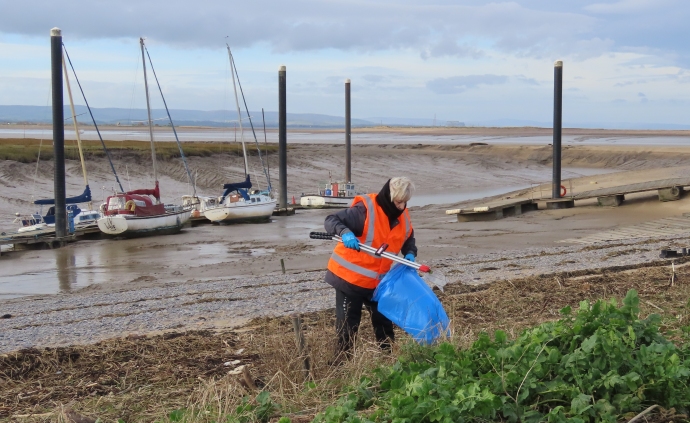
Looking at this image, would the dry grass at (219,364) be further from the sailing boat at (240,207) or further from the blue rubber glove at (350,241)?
the sailing boat at (240,207)

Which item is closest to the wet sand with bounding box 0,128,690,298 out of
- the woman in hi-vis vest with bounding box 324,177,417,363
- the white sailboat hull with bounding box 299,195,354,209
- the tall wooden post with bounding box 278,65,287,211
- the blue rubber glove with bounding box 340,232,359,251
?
the tall wooden post with bounding box 278,65,287,211

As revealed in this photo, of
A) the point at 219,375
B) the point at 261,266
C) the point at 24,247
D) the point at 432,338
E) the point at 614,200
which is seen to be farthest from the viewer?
the point at 614,200

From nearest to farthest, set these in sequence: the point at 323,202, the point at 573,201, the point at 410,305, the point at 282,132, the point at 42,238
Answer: the point at 410,305 < the point at 42,238 < the point at 573,201 < the point at 282,132 < the point at 323,202

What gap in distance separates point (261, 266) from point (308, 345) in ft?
38.8

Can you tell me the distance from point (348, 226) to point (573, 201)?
21.4 metres

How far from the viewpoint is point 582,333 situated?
15.3 feet

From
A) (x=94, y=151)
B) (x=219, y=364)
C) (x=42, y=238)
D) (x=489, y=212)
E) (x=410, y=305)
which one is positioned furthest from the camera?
(x=94, y=151)

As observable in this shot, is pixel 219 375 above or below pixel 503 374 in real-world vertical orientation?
below

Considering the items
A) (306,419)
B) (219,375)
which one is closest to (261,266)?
(219,375)

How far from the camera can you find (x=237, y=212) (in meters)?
27.4

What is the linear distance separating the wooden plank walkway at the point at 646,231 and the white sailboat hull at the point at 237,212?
12.2 m

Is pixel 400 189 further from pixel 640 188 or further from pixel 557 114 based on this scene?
pixel 557 114

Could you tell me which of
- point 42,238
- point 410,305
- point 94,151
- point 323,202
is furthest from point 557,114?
point 94,151

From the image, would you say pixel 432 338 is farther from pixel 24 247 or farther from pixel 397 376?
pixel 24 247
